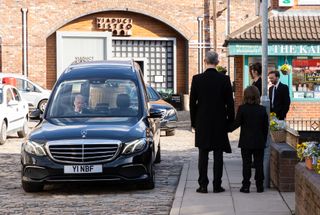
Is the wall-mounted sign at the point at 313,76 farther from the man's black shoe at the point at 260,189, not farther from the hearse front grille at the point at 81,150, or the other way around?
the hearse front grille at the point at 81,150

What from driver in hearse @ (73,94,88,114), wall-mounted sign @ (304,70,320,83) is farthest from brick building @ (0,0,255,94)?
driver in hearse @ (73,94,88,114)

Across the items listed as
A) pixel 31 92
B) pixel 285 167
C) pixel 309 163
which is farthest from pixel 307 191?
pixel 31 92

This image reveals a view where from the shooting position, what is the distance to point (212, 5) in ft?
127

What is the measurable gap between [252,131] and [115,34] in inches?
1106

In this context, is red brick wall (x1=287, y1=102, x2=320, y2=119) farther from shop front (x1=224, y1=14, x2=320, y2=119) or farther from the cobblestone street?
the cobblestone street

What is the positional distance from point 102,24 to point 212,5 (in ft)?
18.0

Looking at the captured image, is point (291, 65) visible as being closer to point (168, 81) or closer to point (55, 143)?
point (168, 81)

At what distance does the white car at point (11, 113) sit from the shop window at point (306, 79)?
929cm

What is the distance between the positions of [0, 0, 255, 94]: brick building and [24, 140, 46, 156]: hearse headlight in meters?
26.8

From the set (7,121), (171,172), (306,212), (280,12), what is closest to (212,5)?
(280,12)

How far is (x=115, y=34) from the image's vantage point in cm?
3844

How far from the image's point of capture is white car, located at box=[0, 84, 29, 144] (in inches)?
790

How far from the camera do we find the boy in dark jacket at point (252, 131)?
10.8 m

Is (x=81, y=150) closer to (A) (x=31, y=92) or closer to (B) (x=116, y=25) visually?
(A) (x=31, y=92)
